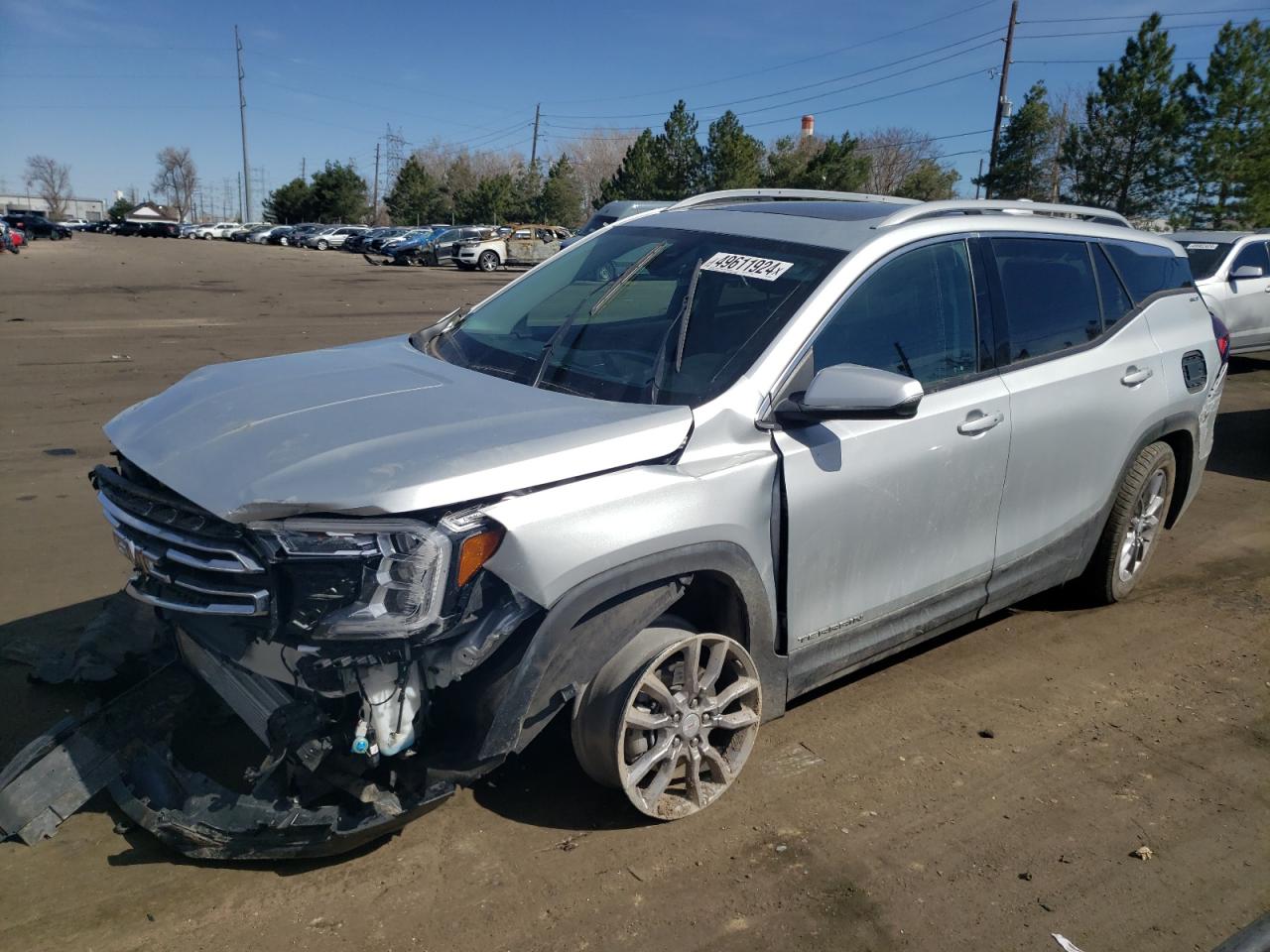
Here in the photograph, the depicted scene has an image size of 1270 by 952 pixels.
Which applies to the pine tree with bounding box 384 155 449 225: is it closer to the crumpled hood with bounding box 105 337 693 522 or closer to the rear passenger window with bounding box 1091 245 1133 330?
the rear passenger window with bounding box 1091 245 1133 330

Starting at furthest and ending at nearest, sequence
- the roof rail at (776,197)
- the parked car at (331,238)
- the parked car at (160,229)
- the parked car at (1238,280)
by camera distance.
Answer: the parked car at (160,229), the parked car at (331,238), the parked car at (1238,280), the roof rail at (776,197)

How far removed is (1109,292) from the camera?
15.5ft

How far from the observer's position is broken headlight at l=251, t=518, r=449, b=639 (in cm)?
260

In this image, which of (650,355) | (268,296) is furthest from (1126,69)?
(650,355)

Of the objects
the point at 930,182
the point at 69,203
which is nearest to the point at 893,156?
the point at 930,182

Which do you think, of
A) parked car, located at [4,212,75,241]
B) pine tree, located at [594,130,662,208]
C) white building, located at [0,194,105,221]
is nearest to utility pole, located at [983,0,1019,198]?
pine tree, located at [594,130,662,208]

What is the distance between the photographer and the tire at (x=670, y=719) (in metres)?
3.00

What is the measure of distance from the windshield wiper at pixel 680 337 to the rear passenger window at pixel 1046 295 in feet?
4.39

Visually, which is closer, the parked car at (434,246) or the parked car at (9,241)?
the parked car at (9,241)

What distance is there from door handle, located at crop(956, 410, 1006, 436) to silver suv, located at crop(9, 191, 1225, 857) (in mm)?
12

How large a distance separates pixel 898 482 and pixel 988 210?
4.75 ft

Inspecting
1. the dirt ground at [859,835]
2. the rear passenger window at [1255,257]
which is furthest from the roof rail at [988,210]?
the rear passenger window at [1255,257]

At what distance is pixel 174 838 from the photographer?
109 inches

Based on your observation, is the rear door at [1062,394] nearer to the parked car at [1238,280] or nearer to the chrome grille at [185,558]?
the chrome grille at [185,558]
